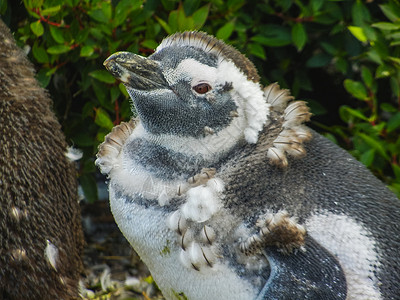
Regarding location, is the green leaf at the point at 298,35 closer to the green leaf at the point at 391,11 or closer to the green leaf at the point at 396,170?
the green leaf at the point at 391,11

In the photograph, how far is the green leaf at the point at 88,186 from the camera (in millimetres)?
2445

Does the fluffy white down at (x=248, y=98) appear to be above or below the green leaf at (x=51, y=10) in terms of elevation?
above

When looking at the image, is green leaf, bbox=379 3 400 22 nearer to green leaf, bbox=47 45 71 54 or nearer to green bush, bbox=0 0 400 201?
green bush, bbox=0 0 400 201

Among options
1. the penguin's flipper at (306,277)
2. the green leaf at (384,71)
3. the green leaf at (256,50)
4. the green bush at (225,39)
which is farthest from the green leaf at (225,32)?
the penguin's flipper at (306,277)

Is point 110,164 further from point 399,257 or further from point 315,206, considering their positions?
point 399,257

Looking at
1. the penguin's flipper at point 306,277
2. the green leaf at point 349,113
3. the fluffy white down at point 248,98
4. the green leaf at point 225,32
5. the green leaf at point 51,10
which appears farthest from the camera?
the green leaf at point 349,113

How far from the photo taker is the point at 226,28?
223 cm

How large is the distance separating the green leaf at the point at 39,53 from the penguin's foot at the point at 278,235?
1.10 meters

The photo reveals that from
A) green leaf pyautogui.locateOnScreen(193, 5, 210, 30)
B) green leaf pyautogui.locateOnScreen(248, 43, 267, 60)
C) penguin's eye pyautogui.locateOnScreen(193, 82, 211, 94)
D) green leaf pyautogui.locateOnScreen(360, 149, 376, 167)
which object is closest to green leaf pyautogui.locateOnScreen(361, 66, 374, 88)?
green leaf pyautogui.locateOnScreen(360, 149, 376, 167)

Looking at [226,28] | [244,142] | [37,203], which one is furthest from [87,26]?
[244,142]

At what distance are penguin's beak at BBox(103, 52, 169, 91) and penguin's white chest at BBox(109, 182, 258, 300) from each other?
267 millimetres

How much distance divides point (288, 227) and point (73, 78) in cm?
134

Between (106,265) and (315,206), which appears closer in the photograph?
(315,206)

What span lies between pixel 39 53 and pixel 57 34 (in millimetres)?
105
